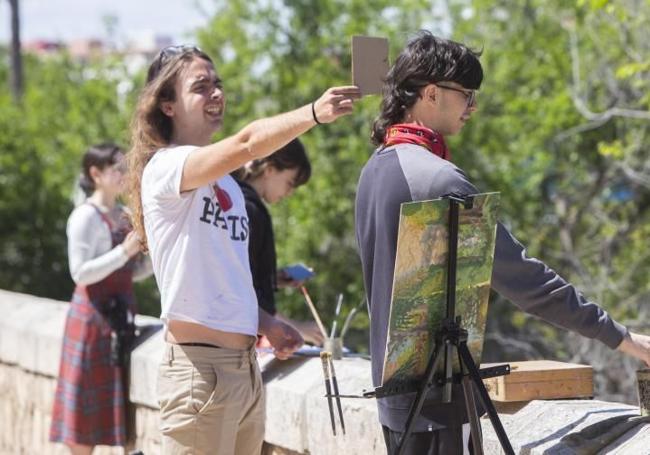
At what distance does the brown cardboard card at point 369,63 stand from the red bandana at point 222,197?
2.22 ft

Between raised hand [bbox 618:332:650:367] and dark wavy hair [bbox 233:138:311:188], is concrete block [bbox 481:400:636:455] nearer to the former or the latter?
raised hand [bbox 618:332:650:367]

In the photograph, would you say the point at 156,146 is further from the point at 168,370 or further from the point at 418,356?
the point at 418,356

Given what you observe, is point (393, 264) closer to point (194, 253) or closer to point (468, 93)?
point (468, 93)

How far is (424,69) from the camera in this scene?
8.84 ft

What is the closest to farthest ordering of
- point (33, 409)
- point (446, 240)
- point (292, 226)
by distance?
point (446, 240) → point (33, 409) → point (292, 226)

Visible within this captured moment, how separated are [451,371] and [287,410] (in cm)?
159

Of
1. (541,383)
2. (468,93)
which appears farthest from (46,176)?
(468,93)

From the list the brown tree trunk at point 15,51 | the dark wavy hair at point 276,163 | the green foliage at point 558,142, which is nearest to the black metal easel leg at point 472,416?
the dark wavy hair at point 276,163

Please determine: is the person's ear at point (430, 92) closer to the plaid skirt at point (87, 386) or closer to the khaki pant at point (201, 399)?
the khaki pant at point (201, 399)

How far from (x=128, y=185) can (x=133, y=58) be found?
652 inches

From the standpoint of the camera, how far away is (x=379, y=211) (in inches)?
105

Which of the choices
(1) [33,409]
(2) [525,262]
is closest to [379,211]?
(2) [525,262]

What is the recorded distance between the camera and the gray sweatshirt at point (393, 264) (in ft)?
8.56

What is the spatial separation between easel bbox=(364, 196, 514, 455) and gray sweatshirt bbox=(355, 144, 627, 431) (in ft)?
0.20
